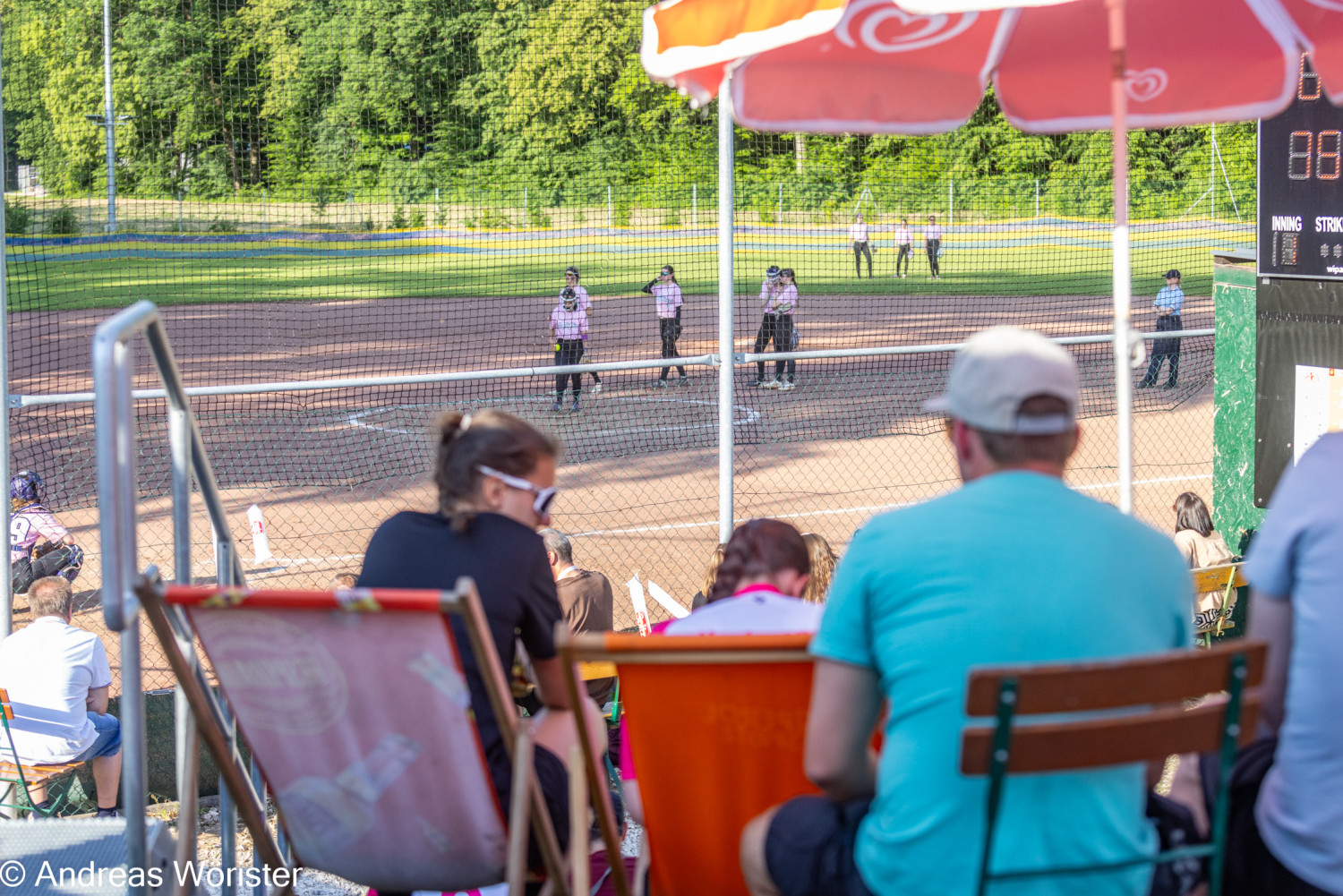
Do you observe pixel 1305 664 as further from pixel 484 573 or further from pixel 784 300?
pixel 784 300

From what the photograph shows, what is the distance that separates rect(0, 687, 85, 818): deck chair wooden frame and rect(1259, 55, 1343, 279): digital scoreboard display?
6.03 meters

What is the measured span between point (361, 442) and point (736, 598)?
40.5 ft

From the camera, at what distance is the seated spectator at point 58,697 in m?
4.98

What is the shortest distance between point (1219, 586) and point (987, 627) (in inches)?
178

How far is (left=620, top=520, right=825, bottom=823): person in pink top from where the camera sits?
8.55 feet

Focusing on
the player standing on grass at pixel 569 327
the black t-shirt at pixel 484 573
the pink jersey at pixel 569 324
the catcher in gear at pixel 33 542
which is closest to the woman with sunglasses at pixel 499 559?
the black t-shirt at pixel 484 573

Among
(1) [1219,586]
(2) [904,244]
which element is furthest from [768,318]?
(2) [904,244]

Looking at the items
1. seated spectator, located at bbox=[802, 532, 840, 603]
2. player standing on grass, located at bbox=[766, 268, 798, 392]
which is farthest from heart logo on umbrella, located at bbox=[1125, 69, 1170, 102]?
player standing on grass, located at bbox=[766, 268, 798, 392]

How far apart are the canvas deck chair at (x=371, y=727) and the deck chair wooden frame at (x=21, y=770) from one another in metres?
2.63

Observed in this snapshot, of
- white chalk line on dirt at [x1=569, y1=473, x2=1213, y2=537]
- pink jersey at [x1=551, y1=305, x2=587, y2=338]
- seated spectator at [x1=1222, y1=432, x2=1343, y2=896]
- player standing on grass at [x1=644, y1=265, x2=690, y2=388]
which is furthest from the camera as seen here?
player standing on grass at [x1=644, y1=265, x2=690, y2=388]

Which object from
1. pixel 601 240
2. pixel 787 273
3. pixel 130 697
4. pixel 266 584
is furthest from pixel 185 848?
pixel 601 240

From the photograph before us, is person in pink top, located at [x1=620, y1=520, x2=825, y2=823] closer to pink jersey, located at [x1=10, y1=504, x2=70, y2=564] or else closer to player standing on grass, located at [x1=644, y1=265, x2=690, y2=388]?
pink jersey, located at [x1=10, y1=504, x2=70, y2=564]

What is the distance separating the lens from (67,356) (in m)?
20.7

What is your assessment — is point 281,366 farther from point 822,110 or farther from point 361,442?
point 822,110
